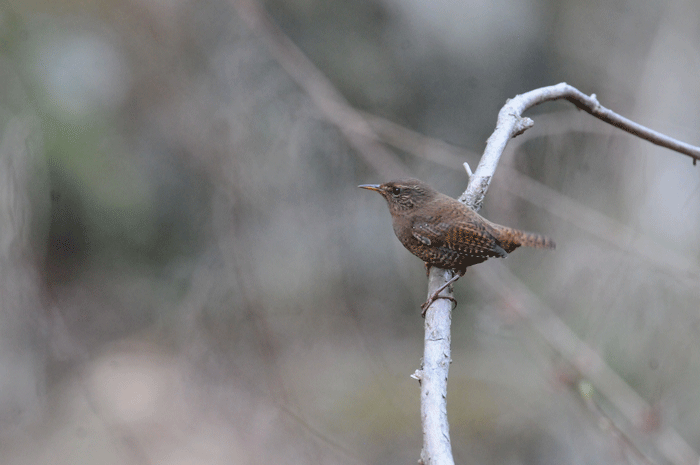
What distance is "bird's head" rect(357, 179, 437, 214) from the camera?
2.72m

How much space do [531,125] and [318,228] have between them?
7.19ft

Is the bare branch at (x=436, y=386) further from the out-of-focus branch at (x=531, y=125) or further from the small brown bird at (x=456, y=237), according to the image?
the out-of-focus branch at (x=531, y=125)

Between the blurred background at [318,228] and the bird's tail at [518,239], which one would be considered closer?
the bird's tail at [518,239]

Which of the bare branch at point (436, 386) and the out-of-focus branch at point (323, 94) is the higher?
the out-of-focus branch at point (323, 94)

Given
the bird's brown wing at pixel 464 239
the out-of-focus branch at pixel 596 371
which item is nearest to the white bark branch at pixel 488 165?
the bird's brown wing at pixel 464 239

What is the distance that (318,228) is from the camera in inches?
158

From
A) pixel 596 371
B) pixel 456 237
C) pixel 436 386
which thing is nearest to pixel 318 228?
pixel 456 237

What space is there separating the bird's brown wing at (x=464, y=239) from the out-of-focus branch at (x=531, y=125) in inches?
8.3

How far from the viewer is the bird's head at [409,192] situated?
107 inches

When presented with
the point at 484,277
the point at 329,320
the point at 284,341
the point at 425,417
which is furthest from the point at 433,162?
the point at 425,417

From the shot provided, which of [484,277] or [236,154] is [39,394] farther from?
[484,277]

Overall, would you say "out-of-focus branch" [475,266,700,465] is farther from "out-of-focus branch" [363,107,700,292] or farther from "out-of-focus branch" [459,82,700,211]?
"out-of-focus branch" [459,82,700,211]

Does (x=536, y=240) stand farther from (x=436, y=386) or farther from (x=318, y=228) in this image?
(x=318, y=228)

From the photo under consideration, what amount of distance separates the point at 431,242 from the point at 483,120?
8.74 ft
